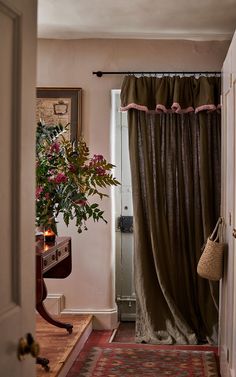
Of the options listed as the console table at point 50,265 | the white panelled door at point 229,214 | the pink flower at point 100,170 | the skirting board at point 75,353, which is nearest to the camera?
the white panelled door at point 229,214

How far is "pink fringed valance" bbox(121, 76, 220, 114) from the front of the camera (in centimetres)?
427

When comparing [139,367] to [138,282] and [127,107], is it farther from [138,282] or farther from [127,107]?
[127,107]

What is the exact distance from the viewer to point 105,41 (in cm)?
451

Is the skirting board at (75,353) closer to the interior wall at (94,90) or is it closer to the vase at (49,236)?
the interior wall at (94,90)

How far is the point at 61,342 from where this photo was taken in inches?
149

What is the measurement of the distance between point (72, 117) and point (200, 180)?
118 centimetres

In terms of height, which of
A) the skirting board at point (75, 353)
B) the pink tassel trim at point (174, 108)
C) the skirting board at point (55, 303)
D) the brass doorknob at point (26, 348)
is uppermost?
the pink tassel trim at point (174, 108)

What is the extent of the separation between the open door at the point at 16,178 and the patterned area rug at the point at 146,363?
94.0 inches

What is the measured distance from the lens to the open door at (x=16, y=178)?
44.6 inches

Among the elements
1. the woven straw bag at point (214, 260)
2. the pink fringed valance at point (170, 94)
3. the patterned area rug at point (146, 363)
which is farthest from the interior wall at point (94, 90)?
the woven straw bag at point (214, 260)

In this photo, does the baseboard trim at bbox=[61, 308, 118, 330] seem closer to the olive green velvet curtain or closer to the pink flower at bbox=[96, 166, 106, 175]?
the olive green velvet curtain

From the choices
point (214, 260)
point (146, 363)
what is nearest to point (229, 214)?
point (214, 260)

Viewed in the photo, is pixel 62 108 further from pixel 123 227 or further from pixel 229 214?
pixel 229 214

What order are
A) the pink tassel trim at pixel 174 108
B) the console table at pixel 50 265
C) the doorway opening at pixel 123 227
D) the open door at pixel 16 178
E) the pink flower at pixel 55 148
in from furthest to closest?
1. the doorway opening at pixel 123 227
2. the pink tassel trim at pixel 174 108
3. the pink flower at pixel 55 148
4. the console table at pixel 50 265
5. the open door at pixel 16 178
